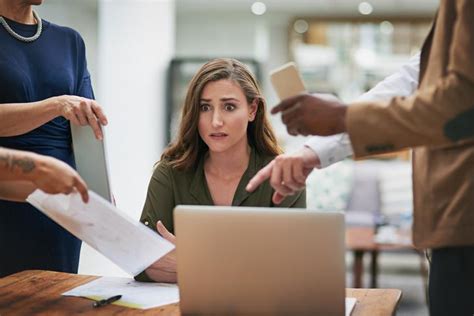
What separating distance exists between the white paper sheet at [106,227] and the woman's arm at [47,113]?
367 millimetres

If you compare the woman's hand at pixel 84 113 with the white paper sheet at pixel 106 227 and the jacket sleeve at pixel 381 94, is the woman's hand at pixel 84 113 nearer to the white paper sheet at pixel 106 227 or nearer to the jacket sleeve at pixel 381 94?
the white paper sheet at pixel 106 227

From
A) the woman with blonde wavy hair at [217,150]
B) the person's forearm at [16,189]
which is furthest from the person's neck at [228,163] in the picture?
the person's forearm at [16,189]

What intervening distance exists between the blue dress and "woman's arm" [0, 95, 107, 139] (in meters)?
0.11

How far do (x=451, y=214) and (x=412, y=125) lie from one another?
0.65 ft

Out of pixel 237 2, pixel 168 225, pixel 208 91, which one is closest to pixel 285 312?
pixel 168 225

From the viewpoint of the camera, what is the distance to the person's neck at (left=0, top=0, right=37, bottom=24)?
8.17ft

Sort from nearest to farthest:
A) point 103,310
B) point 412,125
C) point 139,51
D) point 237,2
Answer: point 412,125
point 103,310
point 139,51
point 237,2

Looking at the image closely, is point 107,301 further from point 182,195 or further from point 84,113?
point 182,195

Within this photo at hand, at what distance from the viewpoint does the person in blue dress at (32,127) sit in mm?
2469

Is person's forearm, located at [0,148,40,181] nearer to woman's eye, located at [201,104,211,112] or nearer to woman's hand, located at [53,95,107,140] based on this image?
woman's hand, located at [53,95,107,140]

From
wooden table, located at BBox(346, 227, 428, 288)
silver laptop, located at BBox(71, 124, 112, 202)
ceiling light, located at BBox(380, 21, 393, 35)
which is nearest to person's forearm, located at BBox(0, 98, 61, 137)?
silver laptop, located at BBox(71, 124, 112, 202)

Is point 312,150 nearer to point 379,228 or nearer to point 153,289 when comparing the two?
point 153,289

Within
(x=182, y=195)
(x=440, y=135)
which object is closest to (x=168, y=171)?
(x=182, y=195)

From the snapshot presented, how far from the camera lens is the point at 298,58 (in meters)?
10.7
